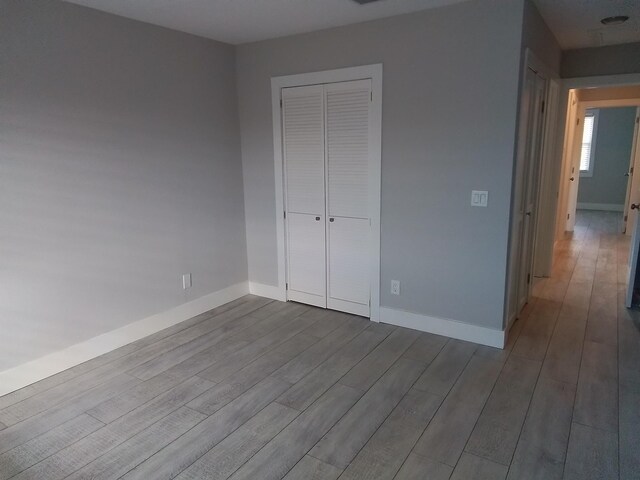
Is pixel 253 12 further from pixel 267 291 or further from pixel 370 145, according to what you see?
pixel 267 291

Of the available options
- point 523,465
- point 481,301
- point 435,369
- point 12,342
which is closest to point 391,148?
point 481,301

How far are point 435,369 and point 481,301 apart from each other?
66 cm

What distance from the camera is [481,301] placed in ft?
10.3

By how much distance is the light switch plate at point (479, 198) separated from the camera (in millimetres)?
2953

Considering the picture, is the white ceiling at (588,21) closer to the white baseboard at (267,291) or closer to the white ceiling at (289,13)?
the white ceiling at (289,13)

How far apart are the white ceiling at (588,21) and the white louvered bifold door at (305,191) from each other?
1821 millimetres

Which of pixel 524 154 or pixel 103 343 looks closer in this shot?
pixel 103 343

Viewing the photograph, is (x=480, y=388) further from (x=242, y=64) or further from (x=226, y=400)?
(x=242, y=64)

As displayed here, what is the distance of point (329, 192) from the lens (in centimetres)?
366

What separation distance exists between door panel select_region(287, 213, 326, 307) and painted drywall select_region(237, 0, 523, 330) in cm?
63

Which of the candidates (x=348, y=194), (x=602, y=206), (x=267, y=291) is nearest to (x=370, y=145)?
(x=348, y=194)

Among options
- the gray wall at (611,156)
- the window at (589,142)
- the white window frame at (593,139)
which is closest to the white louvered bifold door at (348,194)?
the window at (589,142)

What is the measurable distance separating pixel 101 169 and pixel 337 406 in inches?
89.5

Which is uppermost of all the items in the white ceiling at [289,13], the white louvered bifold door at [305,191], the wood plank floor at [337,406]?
the white ceiling at [289,13]
